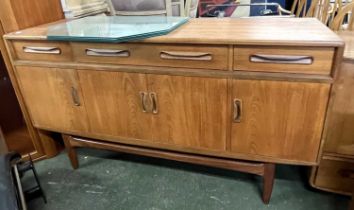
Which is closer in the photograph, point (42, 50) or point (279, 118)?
point (279, 118)

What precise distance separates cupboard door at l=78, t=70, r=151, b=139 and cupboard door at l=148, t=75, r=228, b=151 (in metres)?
0.07

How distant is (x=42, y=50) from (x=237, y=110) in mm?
969

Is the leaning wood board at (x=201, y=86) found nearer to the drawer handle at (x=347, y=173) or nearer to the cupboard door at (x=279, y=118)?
the cupboard door at (x=279, y=118)

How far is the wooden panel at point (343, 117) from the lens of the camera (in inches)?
42.9

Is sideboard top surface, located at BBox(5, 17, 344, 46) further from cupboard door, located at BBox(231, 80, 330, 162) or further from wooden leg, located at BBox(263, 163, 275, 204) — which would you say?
wooden leg, located at BBox(263, 163, 275, 204)

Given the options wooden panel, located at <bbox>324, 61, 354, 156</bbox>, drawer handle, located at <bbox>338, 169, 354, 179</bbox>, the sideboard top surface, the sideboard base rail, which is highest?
the sideboard top surface

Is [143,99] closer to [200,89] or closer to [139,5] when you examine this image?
[200,89]

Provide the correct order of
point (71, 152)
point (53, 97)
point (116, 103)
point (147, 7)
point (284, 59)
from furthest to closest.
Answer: point (147, 7) → point (71, 152) → point (53, 97) → point (116, 103) → point (284, 59)

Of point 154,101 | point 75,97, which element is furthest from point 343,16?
point 75,97

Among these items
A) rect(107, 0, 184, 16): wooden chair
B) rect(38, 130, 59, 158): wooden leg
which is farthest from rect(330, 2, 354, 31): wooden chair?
rect(38, 130, 59, 158): wooden leg

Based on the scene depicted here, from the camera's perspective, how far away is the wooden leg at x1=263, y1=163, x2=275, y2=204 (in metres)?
1.25

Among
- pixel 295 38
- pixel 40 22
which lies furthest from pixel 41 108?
pixel 295 38

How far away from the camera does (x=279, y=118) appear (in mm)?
1092

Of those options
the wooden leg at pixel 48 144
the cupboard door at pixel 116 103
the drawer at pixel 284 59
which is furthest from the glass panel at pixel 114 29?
the wooden leg at pixel 48 144
